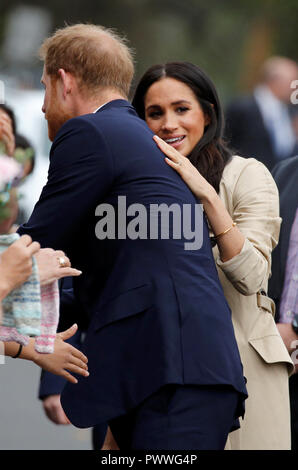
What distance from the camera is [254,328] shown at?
4.19m

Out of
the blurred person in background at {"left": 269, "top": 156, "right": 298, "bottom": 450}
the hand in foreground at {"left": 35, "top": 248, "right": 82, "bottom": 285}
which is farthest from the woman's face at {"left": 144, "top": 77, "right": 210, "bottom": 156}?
the hand in foreground at {"left": 35, "top": 248, "right": 82, "bottom": 285}

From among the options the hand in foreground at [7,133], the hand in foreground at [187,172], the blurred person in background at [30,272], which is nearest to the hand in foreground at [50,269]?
the blurred person in background at [30,272]

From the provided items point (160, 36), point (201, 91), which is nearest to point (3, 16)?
point (160, 36)

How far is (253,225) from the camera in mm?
4156

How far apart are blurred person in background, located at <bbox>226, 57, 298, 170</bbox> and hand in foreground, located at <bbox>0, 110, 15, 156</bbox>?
17.0ft

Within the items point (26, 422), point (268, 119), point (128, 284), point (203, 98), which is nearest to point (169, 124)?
point (203, 98)

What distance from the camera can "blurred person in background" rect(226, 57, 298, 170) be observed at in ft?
37.9

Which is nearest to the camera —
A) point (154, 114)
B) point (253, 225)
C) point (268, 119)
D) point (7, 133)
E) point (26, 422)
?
point (253, 225)

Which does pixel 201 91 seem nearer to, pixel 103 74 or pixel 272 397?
pixel 103 74

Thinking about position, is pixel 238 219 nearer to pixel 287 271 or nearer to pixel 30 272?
pixel 287 271

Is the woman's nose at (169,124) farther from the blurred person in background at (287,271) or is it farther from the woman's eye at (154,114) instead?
the blurred person in background at (287,271)
